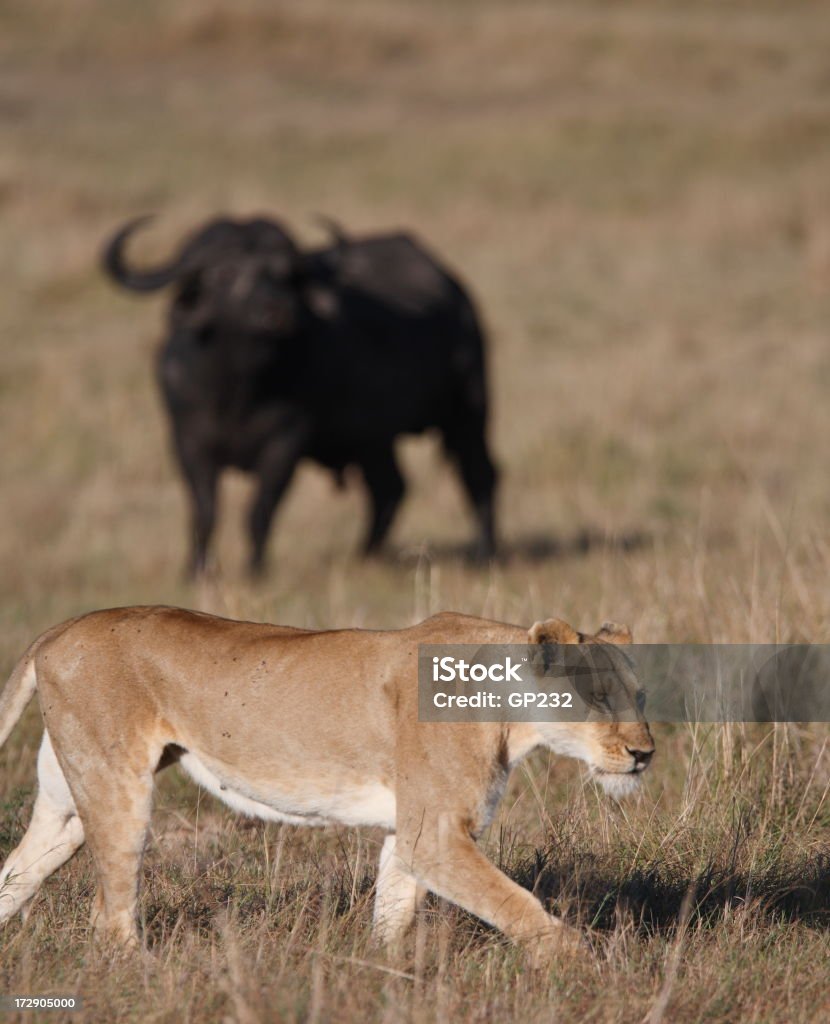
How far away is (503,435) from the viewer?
1556cm

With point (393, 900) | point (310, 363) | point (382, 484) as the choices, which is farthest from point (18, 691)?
point (382, 484)

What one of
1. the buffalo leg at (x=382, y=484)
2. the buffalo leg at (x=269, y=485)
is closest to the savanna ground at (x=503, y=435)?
the buffalo leg at (x=269, y=485)

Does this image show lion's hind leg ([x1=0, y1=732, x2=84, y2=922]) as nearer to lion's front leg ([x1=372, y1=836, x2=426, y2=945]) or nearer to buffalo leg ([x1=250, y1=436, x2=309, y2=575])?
lion's front leg ([x1=372, y1=836, x2=426, y2=945])

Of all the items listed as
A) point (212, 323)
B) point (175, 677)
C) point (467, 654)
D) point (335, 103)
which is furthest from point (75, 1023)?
point (335, 103)

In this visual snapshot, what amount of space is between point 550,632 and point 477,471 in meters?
8.66

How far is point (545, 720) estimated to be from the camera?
157 inches

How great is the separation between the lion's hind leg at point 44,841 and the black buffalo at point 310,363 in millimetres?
6513

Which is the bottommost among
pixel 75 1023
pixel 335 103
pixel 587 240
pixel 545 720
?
pixel 75 1023

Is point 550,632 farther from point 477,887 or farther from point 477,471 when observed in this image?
point 477,471

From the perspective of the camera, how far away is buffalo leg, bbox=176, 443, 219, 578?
11.3 meters

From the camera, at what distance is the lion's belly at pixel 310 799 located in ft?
13.3

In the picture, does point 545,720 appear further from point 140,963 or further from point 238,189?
point 238,189

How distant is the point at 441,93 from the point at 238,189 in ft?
50.0

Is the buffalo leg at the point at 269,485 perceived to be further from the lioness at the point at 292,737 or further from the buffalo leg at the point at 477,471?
the lioness at the point at 292,737
